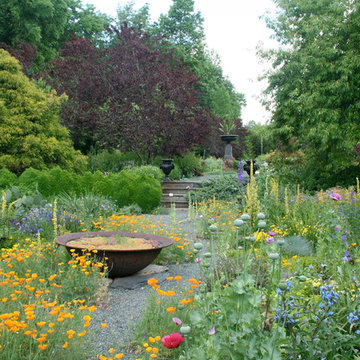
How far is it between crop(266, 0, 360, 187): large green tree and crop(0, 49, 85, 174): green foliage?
266 inches

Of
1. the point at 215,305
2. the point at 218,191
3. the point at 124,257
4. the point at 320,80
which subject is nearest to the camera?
the point at 215,305

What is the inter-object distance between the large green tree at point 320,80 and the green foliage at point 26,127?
675 cm

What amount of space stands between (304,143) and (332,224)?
9343 millimetres

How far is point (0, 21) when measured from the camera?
20625 mm

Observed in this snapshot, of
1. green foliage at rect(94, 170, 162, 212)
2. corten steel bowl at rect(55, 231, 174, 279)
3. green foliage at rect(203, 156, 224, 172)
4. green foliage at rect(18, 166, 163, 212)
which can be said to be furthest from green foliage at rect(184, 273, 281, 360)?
green foliage at rect(203, 156, 224, 172)

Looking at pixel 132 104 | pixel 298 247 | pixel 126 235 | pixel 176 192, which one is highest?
pixel 132 104

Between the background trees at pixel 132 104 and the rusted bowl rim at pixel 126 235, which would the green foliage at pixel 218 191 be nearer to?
the background trees at pixel 132 104

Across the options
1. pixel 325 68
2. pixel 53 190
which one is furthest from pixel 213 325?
pixel 325 68

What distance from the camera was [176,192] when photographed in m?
12.8

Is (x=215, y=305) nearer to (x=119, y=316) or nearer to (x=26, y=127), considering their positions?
(x=119, y=316)

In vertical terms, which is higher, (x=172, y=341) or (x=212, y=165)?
(x=212, y=165)

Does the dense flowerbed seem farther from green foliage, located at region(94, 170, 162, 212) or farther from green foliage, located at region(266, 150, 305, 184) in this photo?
green foliage, located at region(266, 150, 305, 184)

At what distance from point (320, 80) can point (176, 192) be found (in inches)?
217

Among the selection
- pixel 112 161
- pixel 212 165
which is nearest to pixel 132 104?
pixel 112 161
